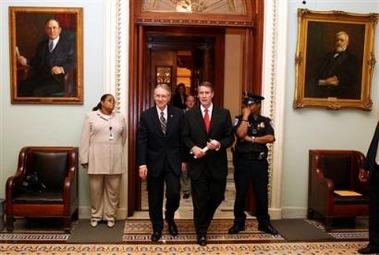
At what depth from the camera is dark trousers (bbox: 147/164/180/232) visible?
15.0 ft

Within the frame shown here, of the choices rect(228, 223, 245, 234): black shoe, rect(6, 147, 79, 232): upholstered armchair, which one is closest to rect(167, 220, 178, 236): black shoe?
rect(228, 223, 245, 234): black shoe

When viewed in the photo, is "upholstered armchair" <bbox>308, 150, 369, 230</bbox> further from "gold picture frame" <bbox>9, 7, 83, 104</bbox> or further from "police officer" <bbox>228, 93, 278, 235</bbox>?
"gold picture frame" <bbox>9, 7, 83, 104</bbox>

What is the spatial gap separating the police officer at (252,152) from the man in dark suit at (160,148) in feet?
2.29

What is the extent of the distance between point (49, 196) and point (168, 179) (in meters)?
1.40

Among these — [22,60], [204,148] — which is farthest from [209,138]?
[22,60]

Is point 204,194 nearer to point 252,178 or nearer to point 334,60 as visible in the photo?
point 252,178

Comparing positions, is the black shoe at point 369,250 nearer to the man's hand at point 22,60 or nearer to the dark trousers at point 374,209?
the dark trousers at point 374,209

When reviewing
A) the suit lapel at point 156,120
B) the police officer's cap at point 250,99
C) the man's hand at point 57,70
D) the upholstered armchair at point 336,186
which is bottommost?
the upholstered armchair at point 336,186

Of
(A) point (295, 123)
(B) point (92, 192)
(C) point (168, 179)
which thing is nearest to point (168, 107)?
(C) point (168, 179)

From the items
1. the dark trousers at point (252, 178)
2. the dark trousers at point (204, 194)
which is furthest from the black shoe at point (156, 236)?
the dark trousers at point (252, 178)

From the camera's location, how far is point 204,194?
454cm

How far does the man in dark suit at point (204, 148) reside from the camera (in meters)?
4.51

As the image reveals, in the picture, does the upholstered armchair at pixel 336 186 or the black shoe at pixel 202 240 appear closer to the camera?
the black shoe at pixel 202 240

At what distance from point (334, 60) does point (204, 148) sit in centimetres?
235
